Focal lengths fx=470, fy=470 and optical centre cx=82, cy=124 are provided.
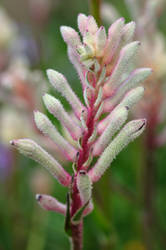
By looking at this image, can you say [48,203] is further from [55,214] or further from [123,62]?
[55,214]

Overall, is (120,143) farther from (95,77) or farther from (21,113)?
(21,113)

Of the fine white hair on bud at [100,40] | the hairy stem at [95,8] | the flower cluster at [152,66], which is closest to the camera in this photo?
the fine white hair on bud at [100,40]

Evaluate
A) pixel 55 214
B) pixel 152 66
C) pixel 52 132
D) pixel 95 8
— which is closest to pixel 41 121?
pixel 52 132

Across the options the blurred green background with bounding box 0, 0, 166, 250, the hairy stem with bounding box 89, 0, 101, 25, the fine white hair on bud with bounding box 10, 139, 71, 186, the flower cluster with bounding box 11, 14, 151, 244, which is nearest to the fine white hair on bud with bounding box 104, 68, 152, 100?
the flower cluster with bounding box 11, 14, 151, 244

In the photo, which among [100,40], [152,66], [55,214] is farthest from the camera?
[55,214]

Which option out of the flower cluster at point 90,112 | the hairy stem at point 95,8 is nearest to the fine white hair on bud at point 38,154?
the flower cluster at point 90,112

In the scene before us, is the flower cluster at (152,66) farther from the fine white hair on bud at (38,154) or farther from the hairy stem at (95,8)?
the fine white hair on bud at (38,154)

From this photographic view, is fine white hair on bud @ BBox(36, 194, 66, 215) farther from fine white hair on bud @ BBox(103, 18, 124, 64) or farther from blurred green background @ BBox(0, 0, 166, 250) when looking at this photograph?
blurred green background @ BBox(0, 0, 166, 250)

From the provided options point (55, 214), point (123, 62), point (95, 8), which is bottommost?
point (55, 214)

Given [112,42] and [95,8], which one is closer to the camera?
[112,42]
